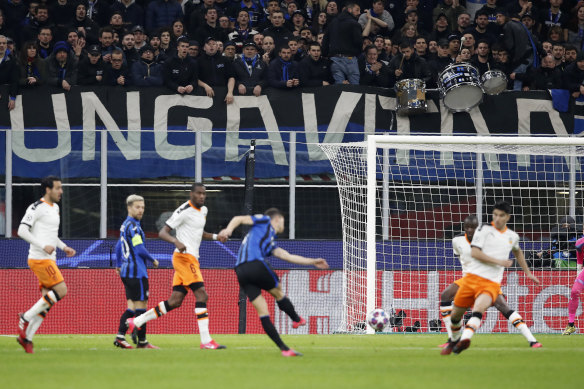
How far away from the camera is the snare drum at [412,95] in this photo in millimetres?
18703

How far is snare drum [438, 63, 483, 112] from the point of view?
18453mm

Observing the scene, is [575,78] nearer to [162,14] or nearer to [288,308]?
[162,14]

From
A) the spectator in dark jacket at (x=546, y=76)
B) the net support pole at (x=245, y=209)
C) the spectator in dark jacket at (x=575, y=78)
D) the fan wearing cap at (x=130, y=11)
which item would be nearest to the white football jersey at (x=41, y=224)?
the net support pole at (x=245, y=209)

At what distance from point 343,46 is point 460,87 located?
8.68ft

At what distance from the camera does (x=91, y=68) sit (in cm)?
1895

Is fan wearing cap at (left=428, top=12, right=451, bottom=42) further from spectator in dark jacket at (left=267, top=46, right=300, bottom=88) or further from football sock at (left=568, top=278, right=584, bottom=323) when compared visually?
football sock at (left=568, top=278, right=584, bottom=323)

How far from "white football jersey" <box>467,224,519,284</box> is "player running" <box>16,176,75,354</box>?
186 inches

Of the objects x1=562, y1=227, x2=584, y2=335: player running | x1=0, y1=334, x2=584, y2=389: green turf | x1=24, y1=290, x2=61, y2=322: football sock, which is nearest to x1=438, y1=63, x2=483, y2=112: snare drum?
x1=562, y1=227, x2=584, y2=335: player running

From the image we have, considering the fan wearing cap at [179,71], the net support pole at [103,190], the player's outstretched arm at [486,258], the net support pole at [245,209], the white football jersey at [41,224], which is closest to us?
the player's outstretched arm at [486,258]

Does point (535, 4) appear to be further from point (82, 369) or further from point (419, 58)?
point (82, 369)

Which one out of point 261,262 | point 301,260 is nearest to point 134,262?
point 261,262

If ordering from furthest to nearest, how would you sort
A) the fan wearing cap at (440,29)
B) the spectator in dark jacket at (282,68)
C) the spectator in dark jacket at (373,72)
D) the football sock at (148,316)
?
1. the fan wearing cap at (440,29)
2. the spectator in dark jacket at (373,72)
3. the spectator in dark jacket at (282,68)
4. the football sock at (148,316)

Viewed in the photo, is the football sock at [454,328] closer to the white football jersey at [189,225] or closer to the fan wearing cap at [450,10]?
the white football jersey at [189,225]

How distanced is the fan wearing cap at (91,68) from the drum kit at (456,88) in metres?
5.96
